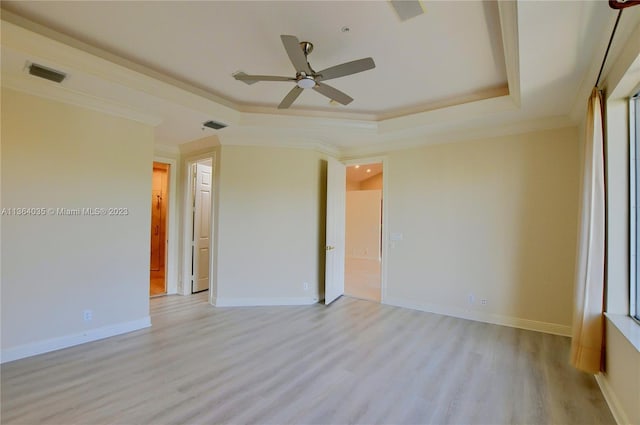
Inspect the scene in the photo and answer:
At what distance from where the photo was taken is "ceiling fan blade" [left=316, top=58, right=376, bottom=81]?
220cm

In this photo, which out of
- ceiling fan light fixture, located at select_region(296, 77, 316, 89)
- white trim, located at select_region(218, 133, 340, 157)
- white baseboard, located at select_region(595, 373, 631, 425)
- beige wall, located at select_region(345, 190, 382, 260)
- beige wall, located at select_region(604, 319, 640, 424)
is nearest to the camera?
beige wall, located at select_region(604, 319, 640, 424)

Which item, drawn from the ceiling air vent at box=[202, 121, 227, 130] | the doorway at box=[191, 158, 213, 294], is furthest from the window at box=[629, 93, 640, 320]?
the doorway at box=[191, 158, 213, 294]

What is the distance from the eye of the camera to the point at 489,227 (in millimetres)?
3885

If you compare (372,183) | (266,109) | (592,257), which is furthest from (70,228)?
(372,183)

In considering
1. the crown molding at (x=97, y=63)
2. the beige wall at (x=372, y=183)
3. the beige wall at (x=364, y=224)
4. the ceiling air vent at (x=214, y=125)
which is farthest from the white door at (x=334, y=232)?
the beige wall at (x=372, y=183)

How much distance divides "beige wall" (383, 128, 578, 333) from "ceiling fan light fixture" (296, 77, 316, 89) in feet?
8.27

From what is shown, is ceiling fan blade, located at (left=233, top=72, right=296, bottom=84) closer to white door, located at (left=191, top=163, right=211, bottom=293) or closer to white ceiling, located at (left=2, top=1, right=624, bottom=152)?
white ceiling, located at (left=2, top=1, right=624, bottom=152)

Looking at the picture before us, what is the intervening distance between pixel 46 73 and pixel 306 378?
3.57m

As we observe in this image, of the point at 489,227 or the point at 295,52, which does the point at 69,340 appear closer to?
the point at 295,52

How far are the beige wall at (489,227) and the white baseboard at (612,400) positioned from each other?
4.03 ft

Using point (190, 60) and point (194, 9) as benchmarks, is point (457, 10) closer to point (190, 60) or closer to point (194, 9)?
point (194, 9)

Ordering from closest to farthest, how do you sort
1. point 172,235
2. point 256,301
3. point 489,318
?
point 489,318, point 256,301, point 172,235

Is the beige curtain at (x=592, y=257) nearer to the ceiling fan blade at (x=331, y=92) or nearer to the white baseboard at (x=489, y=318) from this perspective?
the white baseboard at (x=489, y=318)

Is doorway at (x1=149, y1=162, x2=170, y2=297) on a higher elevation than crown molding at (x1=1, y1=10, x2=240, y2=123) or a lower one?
lower
